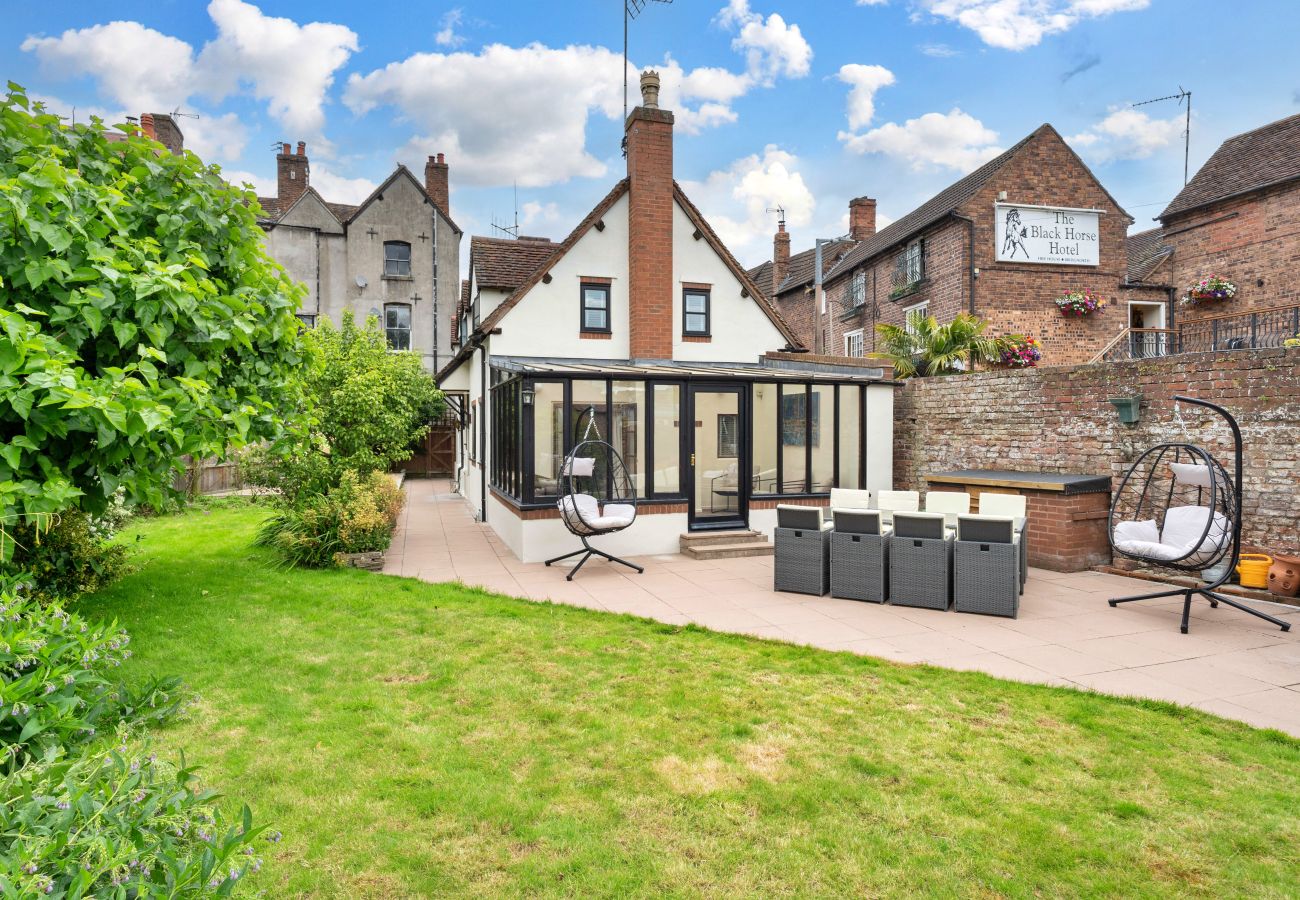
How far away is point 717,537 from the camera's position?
409 inches

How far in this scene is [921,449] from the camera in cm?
1208

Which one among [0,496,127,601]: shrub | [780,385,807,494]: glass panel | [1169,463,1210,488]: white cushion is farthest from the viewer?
[780,385,807,494]: glass panel

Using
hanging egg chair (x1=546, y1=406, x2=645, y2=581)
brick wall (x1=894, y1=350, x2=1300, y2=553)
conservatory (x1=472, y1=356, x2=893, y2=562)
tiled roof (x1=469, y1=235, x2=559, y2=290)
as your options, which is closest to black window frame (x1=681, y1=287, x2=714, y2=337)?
conservatory (x1=472, y1=356, x2=893, y2=562)

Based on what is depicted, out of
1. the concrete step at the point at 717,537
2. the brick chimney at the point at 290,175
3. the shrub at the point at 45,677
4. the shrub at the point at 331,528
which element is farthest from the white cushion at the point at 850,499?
the brick chimney at the point at 290,175

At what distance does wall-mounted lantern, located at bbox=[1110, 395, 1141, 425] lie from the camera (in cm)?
845

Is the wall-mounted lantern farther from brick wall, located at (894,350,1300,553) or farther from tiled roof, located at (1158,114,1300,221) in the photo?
tiled roof, located at (1158,114,1300,221)

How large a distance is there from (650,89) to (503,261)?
4.70 metres

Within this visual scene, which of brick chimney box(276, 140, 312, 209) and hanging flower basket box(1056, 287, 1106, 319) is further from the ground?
brick chimney box(276, 140, 312, 209)

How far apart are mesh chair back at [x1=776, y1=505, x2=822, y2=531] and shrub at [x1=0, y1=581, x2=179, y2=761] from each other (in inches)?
228

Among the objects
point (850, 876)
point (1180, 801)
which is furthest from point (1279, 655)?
point (850, 876)

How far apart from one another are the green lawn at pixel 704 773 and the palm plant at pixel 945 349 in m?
10.3

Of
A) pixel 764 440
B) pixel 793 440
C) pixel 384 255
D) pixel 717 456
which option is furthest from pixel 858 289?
pixel 384 255

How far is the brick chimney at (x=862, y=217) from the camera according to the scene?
27.7 meters

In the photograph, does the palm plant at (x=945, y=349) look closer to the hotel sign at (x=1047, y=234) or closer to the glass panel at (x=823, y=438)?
the glass panel at (x=823, y=438)
